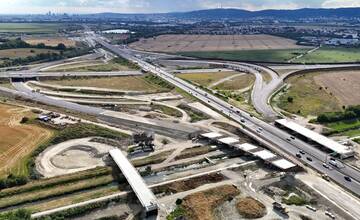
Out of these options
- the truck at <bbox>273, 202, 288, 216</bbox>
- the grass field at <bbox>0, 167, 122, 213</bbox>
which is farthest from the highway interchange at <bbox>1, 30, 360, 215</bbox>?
the grass field at <bbox>0, 167, 122, 213</bbox>

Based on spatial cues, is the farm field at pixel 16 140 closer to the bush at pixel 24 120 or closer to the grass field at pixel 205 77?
the bush at pixel 24 120

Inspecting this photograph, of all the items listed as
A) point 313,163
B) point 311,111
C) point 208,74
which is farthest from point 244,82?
point 313,163

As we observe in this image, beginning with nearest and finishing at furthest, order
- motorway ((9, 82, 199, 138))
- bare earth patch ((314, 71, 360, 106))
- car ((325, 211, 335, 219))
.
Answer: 1. car ((325, 211, 335, 219))
2. motorway ((9, 82, 199, 138))
3. bare earth patch ((314, 71, 360, 106))

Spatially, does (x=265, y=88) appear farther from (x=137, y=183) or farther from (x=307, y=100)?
(x=137, y=183)

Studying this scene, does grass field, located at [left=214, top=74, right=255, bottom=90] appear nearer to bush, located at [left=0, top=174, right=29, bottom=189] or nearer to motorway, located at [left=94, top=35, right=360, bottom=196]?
motorway, located at [left=94, top=35, right=360, bottom=196]

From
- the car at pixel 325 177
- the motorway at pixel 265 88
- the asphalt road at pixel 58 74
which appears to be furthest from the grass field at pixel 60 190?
the asphalt road at pixel 58 74
